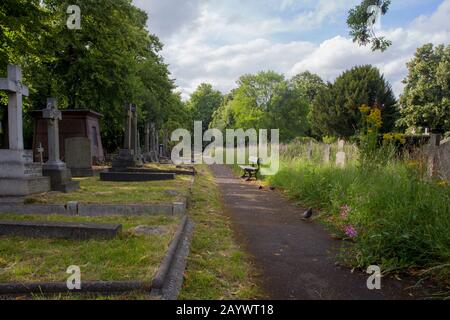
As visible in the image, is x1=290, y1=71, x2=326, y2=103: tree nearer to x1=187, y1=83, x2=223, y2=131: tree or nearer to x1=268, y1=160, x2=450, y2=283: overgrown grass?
x1=187, y1=83, x2=223, y2=131: tree

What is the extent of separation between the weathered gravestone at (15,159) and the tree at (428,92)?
40.0 m

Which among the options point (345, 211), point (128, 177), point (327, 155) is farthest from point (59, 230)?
point (327, 155)

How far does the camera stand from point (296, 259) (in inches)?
193

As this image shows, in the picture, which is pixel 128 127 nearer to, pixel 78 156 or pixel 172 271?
pixel 78 156

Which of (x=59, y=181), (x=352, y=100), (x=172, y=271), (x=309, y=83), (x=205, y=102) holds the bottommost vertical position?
(x=172, y=271)

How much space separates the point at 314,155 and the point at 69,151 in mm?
9230

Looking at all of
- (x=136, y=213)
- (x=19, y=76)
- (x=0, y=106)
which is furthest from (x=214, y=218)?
(x=0, y=106)

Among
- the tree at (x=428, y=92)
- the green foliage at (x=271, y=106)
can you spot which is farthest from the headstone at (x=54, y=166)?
the tree at (x=428, y=92)

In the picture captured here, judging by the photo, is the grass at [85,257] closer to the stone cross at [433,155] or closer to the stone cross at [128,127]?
the stone cross at [433,155]

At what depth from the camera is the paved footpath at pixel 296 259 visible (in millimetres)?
3795

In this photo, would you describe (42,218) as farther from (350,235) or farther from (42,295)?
(350,235)

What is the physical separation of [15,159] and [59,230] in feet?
13.0

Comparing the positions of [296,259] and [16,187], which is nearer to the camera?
[296,259]

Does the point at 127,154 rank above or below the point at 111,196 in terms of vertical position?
above
